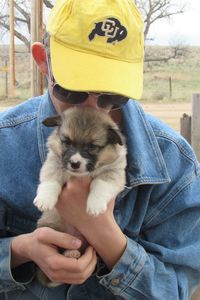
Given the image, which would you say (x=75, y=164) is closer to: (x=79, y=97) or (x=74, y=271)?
(x=79, y=97)

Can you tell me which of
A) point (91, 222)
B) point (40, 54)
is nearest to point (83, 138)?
point (91, 222)

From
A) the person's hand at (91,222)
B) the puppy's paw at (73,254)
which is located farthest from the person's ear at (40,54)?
the puppy's paw at (73,254)

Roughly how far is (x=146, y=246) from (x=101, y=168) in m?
0.52

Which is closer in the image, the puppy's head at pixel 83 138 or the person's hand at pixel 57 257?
the person's hand at pixel 57 257

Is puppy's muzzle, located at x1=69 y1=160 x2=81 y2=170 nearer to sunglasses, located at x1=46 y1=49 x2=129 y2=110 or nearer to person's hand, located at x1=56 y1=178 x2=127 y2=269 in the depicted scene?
person's hand, located at x1=56 y1=178 x2=127 y2=269

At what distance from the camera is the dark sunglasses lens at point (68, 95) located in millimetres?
2713

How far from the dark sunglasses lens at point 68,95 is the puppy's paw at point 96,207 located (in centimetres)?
53

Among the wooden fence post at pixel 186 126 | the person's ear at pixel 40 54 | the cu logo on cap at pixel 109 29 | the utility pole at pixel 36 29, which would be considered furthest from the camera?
the utility pole at pixel 36 29

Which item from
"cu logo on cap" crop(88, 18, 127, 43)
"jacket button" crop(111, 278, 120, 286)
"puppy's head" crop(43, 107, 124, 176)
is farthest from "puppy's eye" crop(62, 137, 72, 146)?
"jacket button" crop(111, 278, 120, 286)

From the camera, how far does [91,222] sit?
9.02ft

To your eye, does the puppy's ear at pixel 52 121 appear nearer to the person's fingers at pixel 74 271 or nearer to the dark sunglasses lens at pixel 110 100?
the dark sunglasses lens at pixel 110 100

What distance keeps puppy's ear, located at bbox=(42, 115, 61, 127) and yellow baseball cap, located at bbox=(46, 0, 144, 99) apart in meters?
0.28

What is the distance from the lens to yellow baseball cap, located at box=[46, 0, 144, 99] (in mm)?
2586

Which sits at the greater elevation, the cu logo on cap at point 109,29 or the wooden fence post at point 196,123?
the cu logo on cap at point 109,29
